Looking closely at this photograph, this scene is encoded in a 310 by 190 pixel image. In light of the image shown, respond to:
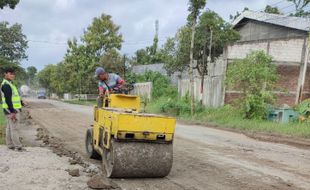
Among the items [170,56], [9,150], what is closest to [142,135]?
[9,150]

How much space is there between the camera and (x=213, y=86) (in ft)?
80.5

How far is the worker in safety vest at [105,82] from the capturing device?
9039mm

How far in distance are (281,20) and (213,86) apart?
1520cm

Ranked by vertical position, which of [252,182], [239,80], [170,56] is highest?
[170,56]

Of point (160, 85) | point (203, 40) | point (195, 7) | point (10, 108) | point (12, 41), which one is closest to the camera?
point (10, 108)

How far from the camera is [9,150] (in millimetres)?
9219

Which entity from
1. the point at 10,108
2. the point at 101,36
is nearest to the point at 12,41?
the point at 101,36

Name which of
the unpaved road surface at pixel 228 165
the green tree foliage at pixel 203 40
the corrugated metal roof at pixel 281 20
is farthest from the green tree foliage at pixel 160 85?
the unpaved road surface at pixel 228 165

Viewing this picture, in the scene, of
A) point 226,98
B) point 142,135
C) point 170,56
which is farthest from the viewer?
point 170,56

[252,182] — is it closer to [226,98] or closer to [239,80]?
[239,80]

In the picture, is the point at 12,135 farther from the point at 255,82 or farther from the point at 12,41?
the point at 12,41

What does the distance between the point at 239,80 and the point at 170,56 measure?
1019 cm

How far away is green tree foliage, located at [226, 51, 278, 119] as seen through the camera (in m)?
19.1

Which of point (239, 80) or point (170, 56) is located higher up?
point (170, 56)
